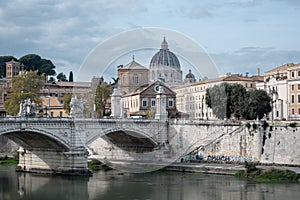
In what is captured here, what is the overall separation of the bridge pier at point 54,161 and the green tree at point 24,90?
12346mm

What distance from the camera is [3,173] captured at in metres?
33.6

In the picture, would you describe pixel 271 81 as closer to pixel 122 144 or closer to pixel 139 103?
pixel 139 103

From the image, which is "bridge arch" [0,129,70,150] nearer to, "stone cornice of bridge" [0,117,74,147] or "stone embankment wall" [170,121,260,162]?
"stone cornice of bridge" [0,117,74,147]

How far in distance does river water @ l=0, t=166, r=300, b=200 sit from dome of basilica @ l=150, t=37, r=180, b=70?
218 inches

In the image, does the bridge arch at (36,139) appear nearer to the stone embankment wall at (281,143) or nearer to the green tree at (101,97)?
the green tree at (101,97)

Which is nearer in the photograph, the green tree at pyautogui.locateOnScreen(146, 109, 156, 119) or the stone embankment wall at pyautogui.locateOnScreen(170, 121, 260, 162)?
the stone embankment wall at pyautogui.locateOnScreen(170, 121, 260, 162)

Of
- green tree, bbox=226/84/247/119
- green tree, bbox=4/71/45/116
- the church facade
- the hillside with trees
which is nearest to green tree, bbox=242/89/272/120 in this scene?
the hillside with trees

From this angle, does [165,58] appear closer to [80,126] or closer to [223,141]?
[80,126]

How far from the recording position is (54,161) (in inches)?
1281

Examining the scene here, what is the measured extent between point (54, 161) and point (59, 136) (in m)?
2.10

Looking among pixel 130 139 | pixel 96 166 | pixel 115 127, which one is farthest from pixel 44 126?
pixel 130 139

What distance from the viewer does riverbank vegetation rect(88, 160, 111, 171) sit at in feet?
Answer: 115

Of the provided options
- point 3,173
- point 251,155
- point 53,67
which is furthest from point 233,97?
point 53,67

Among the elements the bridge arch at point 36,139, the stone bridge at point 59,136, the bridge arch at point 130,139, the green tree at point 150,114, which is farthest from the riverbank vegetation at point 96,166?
the green tree at point 150,114
